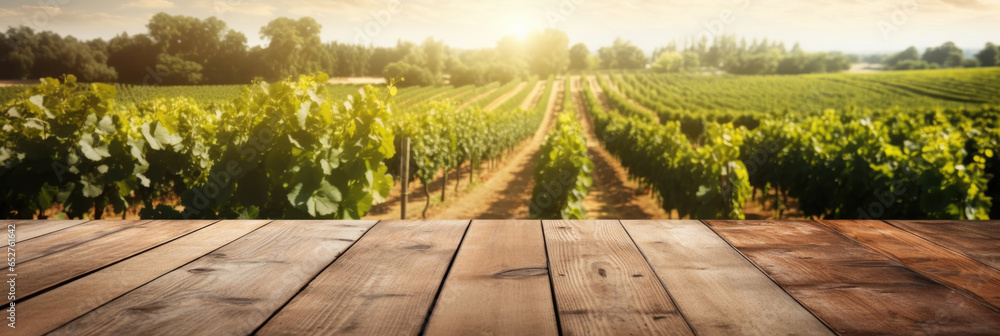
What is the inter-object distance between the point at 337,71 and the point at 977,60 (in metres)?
92.2

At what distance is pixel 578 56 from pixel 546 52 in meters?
9.46

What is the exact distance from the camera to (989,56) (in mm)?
66750

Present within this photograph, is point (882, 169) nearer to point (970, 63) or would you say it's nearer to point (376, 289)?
point (376, 289)

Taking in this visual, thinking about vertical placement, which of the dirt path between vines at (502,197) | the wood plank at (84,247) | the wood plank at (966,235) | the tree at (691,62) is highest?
the tree at (691,62)

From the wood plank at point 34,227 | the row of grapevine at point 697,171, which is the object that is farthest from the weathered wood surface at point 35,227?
the row of grapevine at point 697,171

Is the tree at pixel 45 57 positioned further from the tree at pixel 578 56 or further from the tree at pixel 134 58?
the tree at pixel 578 56

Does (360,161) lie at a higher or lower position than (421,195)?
higher

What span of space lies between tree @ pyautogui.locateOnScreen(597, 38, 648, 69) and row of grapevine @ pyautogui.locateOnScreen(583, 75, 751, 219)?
3767 inches

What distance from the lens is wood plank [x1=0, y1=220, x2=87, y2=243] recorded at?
1515mm

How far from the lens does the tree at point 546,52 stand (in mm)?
87000

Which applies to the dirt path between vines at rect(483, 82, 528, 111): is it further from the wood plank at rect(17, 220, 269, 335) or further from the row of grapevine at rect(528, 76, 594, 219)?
the wood plank at rect(17, 220, 269, 335)

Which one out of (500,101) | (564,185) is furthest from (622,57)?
(564,185)

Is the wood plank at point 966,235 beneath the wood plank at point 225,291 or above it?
beneath

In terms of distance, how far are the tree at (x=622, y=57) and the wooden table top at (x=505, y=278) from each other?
107 meters
